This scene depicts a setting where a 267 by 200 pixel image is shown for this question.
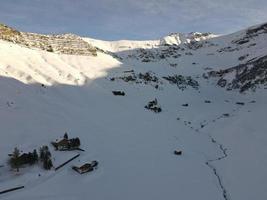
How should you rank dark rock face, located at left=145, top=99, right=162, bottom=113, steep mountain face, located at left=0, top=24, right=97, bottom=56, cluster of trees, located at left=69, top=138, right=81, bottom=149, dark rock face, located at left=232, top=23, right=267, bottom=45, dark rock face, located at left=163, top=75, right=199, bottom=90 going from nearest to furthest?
cluster of trees, located at left=69, top=138, right=81, bottom=149 → dark rock face, located at left=145, top=99, right=162, bottom=113 → steep mountain face, located at left=0, top=24, right=97, bottom=56 → dark rock face, located at left=163, top=75, right=199, bottom=90 → dark rock face, located at left=232, top=23, right=267, bottom=45

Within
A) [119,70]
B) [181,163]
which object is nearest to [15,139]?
[181,163]

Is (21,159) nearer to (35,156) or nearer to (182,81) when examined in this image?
(35,156)

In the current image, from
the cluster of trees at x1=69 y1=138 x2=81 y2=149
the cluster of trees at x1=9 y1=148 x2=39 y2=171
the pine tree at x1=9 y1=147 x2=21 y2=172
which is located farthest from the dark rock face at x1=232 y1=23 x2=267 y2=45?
the pine tree at x1=9 y1=147 x2=21 y2=172

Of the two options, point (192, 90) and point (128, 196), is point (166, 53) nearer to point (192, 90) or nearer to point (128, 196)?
point (192, 90)

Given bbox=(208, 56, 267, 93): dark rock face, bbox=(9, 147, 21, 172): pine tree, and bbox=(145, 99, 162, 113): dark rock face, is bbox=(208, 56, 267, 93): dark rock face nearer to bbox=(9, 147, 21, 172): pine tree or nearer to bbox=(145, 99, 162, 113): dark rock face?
bbox=(145, 99, 162, 113): dark rock face

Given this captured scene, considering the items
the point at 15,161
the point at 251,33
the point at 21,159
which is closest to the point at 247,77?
the point at 21,159
